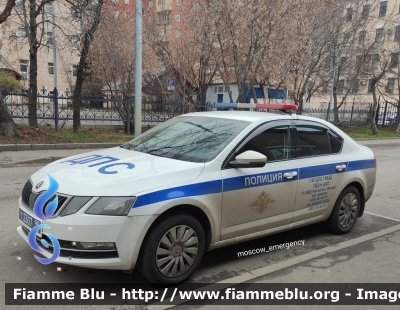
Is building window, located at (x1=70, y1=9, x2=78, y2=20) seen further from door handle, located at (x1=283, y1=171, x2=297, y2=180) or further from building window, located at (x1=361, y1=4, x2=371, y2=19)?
building window, located at (x1=361, y1=4, x2=371, y2=19)

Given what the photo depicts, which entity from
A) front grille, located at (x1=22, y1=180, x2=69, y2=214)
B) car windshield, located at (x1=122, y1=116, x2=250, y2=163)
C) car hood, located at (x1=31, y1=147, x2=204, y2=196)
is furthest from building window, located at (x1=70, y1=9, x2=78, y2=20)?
front grille, located at (x1=22, y1=180, x2=69, y2=214)

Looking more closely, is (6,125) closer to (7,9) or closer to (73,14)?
(7,9)

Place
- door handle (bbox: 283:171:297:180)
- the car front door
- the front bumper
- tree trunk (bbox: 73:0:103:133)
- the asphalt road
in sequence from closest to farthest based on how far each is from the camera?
the front bumper → the asphalt road → the car front door → door handle (bbox: 283:171:297:180) → tree trunk (bbox: 73:0:103:133)

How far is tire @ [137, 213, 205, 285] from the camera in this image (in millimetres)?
3197

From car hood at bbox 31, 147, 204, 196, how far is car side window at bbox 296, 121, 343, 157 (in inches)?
62.7

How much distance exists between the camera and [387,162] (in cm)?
1289

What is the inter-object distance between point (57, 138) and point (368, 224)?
10665 millimetres

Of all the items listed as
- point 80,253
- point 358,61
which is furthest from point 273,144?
point 358,61

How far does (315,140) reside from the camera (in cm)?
473

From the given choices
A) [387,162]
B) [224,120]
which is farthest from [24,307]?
[387,162]

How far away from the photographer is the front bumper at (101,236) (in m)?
3.00

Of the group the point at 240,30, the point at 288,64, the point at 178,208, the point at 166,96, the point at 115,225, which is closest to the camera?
the point at 115,225

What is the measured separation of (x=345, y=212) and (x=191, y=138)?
97.2 inches

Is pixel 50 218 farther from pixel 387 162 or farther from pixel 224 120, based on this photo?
pixel 387 162
